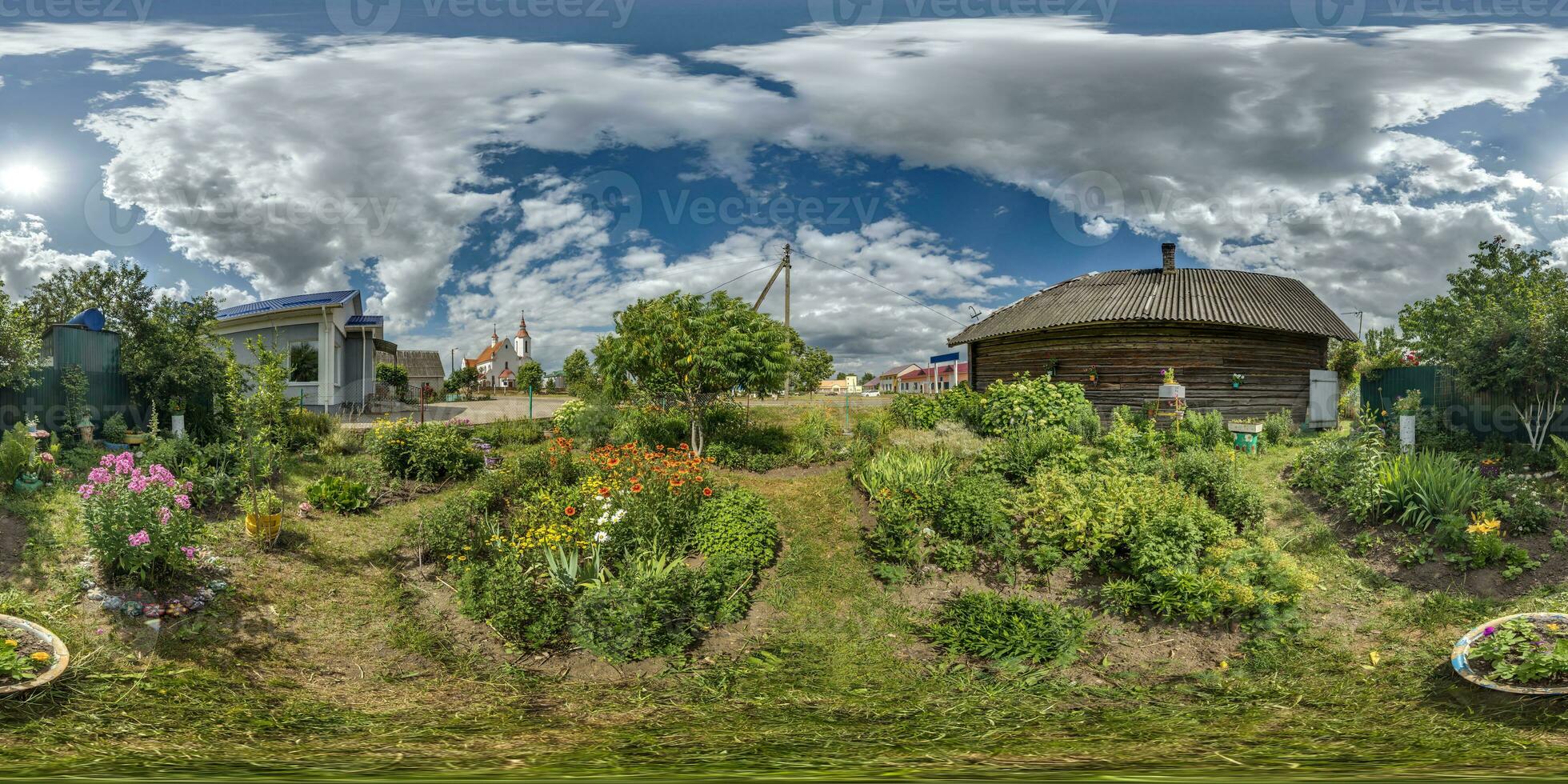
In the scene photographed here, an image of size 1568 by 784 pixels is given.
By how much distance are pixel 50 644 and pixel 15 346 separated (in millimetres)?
7371

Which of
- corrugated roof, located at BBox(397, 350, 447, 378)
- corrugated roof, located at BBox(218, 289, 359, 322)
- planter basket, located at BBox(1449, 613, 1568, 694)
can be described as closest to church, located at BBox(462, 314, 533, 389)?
corrugated roof, located at BBox(397, 350, 447, 378)

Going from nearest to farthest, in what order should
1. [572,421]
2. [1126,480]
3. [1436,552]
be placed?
[1436,552] → [1126,480] → [572,421]

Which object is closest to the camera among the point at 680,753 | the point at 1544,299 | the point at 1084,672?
the point at 680,753

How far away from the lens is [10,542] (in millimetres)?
7227

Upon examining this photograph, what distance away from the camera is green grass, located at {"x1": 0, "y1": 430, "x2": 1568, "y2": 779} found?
3428mm

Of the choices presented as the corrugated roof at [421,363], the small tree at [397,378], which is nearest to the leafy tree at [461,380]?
the corrugated roof at [421,363]

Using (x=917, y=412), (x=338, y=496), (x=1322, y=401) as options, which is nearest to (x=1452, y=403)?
(x=1322, y=401)

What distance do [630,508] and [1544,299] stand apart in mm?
12709

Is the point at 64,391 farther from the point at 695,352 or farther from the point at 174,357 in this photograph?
the point at 695,352

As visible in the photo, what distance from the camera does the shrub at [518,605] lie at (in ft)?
19.9

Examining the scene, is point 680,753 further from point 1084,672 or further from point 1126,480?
point 1126,480

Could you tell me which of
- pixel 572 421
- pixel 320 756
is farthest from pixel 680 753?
pixel 572 421

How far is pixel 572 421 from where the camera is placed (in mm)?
15773

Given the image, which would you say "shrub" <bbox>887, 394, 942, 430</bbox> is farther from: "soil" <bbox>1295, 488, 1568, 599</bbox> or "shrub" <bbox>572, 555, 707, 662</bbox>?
"shrub" <bbox>572, 555, 707, 662</bbox>
